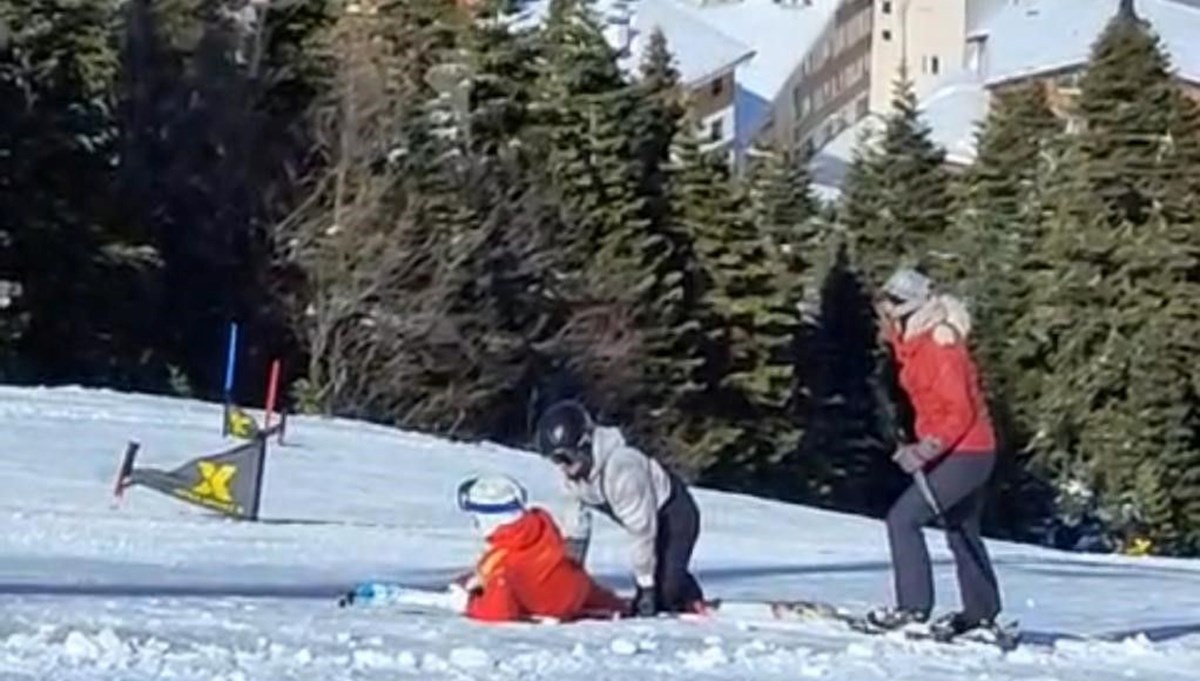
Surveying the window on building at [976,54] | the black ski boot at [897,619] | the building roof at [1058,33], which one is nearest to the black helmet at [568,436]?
the black ski boot at [897,619]

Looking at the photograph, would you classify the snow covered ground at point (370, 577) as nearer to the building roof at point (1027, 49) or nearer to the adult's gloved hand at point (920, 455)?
the adult's gloved hand at point (920, 455)

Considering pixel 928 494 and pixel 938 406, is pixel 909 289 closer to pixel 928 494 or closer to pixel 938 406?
pixel 938 406

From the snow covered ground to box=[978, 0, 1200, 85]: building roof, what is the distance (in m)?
79.5

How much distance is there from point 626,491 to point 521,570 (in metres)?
0.55

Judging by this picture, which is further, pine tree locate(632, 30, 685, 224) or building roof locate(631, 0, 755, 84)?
building roof locate(631, 0, 755, 84)

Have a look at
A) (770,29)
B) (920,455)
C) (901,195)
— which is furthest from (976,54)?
(920,455)

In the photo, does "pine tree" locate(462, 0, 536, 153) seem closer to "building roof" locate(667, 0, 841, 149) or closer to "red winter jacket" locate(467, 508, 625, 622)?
"red winter jacket" locate(467, 508, 625, 622)

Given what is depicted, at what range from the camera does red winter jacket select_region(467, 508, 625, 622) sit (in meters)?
12.3

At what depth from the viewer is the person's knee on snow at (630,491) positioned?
40.8 feet

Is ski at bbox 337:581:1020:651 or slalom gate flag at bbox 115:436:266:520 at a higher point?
slalom gate flag at bbox 115:436:266:520

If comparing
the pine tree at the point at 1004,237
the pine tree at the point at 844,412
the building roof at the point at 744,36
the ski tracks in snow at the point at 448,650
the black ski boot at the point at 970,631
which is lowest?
the ski tracks in snow at the point at 448,650

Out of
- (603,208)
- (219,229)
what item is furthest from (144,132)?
(603,208)

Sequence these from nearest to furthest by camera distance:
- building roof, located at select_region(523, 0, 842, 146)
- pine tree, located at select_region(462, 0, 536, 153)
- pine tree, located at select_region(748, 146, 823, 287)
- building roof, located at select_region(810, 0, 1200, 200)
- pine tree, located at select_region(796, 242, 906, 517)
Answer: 1. pine tree, located at select_region(462, 0, 536, 153)
2. pine tree, located at select_region(796, 242, 906, 517)
3. pine tree, located at select_region(748, 146, 823, 287)
4. building roof, located at select_region(523, 0, 842, 146)
5. building roof, located at select_region(810, 0, 1200, 200)

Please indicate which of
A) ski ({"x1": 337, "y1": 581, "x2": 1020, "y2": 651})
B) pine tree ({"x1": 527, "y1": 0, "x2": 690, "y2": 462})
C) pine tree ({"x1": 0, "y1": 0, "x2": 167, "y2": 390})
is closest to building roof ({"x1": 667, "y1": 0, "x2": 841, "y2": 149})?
pine tree ({"x1": 527, "y1": 0, "x2": 690, "y2": 462})
